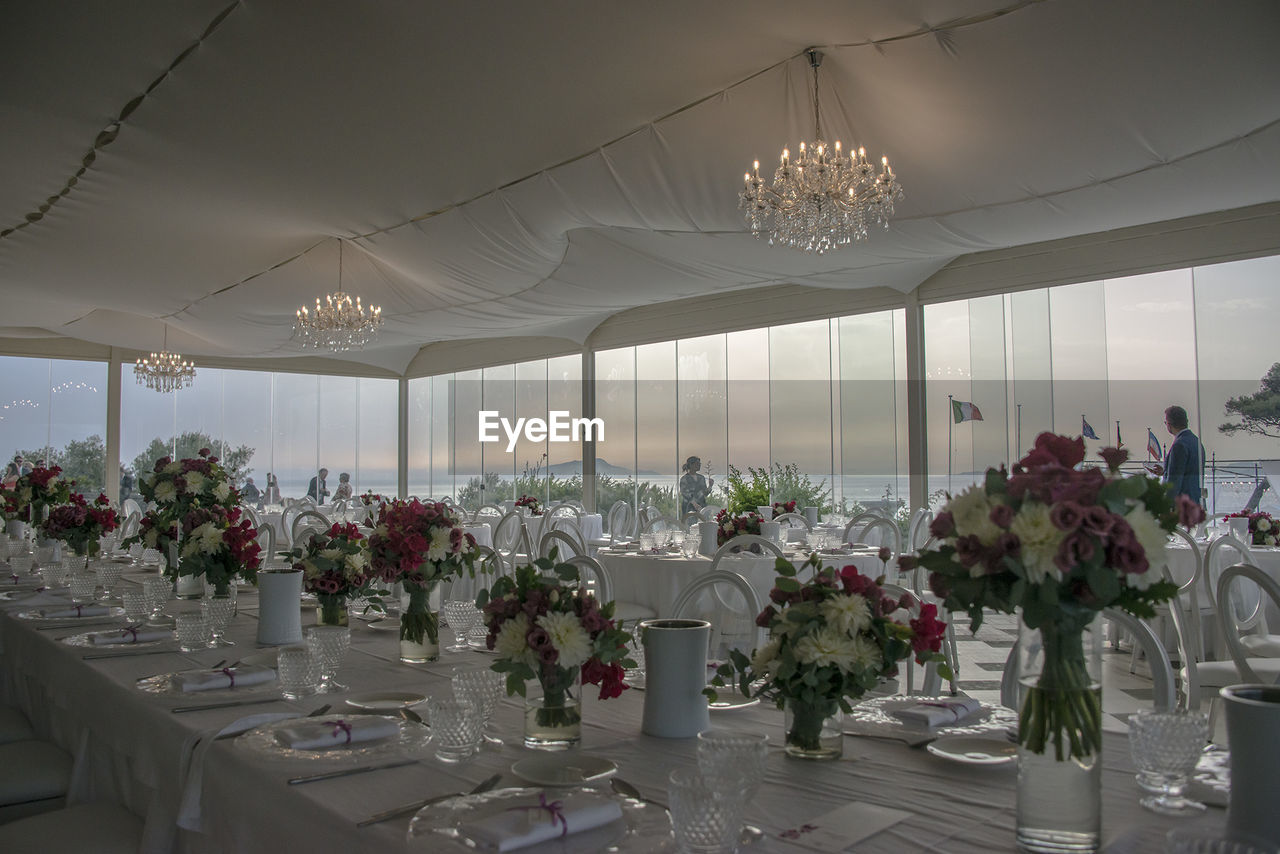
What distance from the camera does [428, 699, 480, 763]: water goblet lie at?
1.65 metres

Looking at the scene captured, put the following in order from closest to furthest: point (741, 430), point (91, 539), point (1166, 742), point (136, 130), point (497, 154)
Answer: point (1166, 742), point (91, 539), point (136, 130), point (497, 154), point (741, 430)

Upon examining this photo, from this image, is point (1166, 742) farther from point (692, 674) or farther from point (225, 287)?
point (225, 287)

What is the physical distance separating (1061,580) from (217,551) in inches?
115

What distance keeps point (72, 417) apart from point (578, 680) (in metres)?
15.8

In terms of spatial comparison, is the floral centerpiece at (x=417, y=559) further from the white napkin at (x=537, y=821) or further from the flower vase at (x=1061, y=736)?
the flower vase at (x=1061, y=736)

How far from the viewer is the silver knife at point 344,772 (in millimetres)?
1542

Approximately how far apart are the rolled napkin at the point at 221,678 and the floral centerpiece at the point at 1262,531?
21.2ft

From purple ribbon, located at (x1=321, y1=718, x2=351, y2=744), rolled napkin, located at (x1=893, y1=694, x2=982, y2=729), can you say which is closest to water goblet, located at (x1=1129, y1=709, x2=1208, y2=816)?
rolled napkin, located at (x1=893, y1=694, x2=982, y2=729)

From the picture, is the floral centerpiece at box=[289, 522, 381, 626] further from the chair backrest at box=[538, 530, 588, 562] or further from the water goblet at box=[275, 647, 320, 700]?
the chair backrest at box=[538, 530, 588, 562]

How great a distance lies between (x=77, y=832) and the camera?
7.23ft

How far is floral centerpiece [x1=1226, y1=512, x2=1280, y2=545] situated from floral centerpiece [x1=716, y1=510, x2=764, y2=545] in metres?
3.39

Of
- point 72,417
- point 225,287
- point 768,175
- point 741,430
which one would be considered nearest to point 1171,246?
point 768,175

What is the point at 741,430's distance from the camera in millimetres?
12336

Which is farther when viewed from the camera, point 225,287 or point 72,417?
point 72,417
